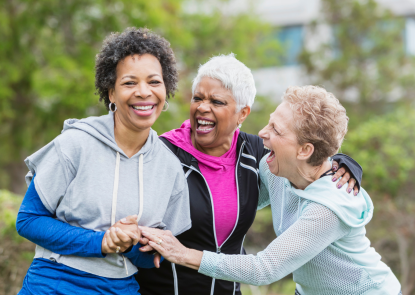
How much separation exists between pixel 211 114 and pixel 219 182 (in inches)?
17.9

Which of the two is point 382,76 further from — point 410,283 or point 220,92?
point 220,92

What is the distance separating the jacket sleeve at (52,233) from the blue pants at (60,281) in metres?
0.09

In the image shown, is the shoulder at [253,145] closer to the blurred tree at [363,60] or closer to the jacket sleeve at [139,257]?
the jacket sleeve at [139,257]

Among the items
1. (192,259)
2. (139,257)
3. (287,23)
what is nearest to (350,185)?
(192,259)

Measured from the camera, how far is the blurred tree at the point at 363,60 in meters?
13.6

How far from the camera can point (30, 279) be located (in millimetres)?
2135

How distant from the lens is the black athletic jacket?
9.01ft

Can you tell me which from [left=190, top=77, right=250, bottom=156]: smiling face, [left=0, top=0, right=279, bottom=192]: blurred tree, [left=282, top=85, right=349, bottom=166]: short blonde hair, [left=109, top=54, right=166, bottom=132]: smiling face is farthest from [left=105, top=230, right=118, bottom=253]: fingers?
[left=0, top=0, right=279, bottom=192]: blurred tree

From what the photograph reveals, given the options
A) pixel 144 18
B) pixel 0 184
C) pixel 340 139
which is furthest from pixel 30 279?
pixel 0 184

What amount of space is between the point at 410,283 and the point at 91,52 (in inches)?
335

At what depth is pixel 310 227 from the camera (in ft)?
7.42

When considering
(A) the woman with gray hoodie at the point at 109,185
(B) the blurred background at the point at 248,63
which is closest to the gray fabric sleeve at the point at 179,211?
(A) the woman with gray hoodie at the point at 109,185

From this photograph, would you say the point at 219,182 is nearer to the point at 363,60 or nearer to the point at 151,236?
the point at 151,236

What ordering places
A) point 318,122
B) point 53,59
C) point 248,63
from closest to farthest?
point 318,122 < point 53,59 < point 248,63
